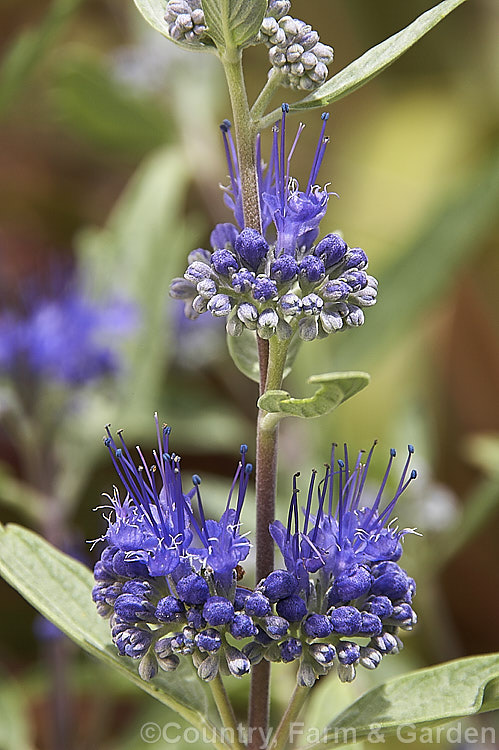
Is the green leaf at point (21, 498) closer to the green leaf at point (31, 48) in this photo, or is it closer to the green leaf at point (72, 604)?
the green leaf at point (72, 604)

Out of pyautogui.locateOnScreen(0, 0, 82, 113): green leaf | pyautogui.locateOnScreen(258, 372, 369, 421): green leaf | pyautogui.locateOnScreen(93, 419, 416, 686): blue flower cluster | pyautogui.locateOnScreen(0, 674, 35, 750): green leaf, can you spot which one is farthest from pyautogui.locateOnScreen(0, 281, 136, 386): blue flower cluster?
pyautogui.locateOnScreen(258, 372, 369, 421): green leaf

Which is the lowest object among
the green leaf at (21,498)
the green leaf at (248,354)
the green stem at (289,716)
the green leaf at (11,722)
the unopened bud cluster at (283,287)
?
the green leaf at (11,722)

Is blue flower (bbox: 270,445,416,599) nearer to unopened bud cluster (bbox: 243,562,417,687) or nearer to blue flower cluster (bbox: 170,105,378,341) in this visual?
unopened bud cluster (bbox: 243,562,417,687)

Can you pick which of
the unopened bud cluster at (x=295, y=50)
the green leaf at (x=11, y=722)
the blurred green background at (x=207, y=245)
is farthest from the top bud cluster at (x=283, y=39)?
the green leaf at (x=11, y=722)

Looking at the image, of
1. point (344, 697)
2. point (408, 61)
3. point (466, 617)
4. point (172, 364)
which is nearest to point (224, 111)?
point (408, 61)

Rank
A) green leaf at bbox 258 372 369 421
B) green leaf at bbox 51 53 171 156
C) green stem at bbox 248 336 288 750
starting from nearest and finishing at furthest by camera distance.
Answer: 1. green leaf at bbox 258 372 369 421
2. green stem at bbox 248 336 288 750
3. green leaf at bbox 51 53 171 156

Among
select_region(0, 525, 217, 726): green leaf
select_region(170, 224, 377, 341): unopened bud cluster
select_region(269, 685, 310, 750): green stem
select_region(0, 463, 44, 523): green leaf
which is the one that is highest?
select_region(170, 224, 377, 341): unopened bud cluster
